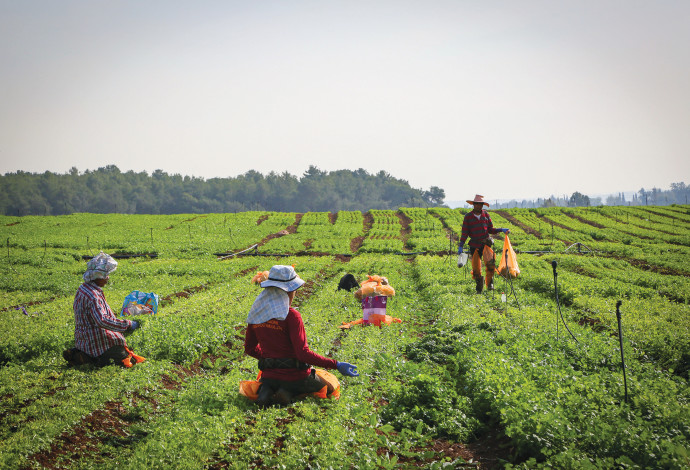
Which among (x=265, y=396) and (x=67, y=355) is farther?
(x=67, y=355)

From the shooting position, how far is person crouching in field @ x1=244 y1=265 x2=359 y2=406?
21.2 ft

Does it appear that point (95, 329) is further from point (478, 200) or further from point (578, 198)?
point (578, 198)

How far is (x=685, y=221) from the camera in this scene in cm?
4906

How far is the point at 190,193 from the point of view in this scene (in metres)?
152

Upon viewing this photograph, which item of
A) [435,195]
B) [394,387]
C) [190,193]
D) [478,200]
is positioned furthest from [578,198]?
[394,387]

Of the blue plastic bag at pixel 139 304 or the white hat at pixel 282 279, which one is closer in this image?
the white hat at pixel 282 279

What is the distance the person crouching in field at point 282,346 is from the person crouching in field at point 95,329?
3.43 meters

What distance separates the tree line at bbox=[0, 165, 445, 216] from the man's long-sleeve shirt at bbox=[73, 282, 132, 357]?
115 meters

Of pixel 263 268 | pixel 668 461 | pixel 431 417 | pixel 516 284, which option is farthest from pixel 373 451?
pixel 263 268

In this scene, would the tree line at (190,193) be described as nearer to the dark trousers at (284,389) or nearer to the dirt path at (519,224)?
the dirt path at (519,224)

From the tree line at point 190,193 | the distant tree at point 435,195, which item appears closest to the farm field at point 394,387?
the tree line at point 190,193

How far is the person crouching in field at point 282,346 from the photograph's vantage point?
21.2 feet

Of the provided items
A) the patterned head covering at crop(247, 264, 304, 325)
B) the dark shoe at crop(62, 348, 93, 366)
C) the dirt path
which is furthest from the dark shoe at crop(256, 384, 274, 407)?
the dirt path

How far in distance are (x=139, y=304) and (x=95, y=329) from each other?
208 inches
